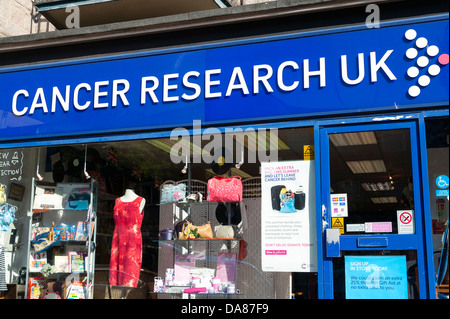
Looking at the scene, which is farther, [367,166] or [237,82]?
[237,82]

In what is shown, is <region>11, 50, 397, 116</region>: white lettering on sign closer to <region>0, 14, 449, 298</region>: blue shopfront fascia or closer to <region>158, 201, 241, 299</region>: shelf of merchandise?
<region>0, 14, 449, 298</region>: blue shopfront fascia

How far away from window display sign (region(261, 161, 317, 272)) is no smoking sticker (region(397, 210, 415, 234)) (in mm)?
793

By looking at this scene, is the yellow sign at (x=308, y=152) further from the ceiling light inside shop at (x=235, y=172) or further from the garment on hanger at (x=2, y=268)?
the garment on hanger at (x=2, y=268)

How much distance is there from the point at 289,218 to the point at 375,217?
33.4 inches

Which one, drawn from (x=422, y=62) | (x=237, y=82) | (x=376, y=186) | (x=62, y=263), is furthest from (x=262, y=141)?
(x=62, y=263)

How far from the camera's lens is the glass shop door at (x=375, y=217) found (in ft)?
15.9

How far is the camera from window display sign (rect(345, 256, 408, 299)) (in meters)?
4.85

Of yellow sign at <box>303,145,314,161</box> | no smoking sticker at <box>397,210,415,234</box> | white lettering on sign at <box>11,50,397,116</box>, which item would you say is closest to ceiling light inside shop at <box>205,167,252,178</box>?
yellow sign at <box>303,145,314,161</box>

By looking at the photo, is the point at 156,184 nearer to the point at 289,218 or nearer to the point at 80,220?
the point at 80,220

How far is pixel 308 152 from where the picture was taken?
540cm

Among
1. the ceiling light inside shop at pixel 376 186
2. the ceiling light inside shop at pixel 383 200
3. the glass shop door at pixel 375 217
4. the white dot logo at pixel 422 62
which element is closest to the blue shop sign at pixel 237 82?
the white dot logo at pixel 422 62

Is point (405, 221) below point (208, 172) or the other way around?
below
